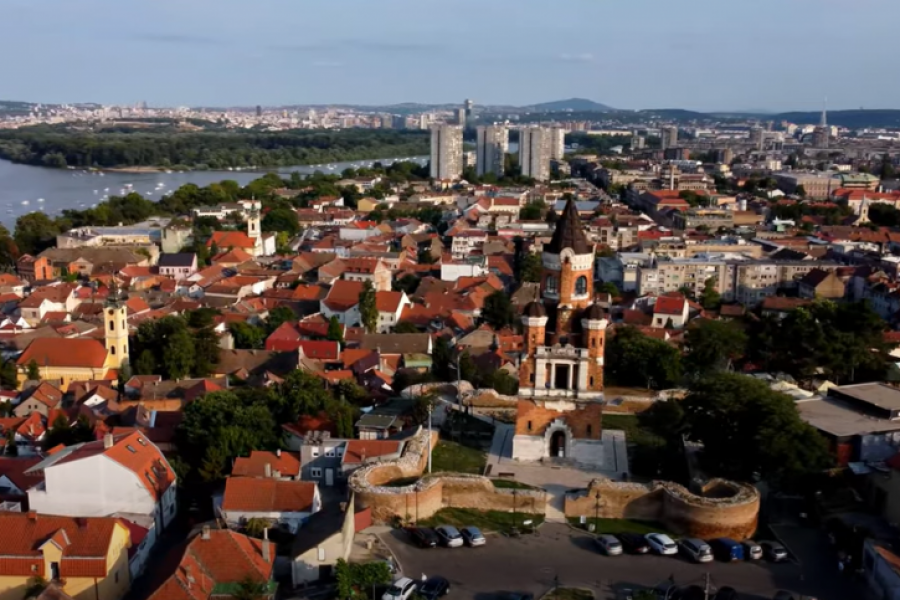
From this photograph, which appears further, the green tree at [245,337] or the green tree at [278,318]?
the green tree at [278,318]

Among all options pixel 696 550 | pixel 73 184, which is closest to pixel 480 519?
pixel 696 550

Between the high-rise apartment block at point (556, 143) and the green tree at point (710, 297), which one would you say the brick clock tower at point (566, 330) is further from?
the high-rise apartment block at point (556, 143)

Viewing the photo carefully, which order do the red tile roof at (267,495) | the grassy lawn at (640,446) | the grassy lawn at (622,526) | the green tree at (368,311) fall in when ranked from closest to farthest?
the grassy lawn at (622,526) < the red tile roof at (267,495) < the grassy lawn at (640,446) < the green tree at (368,311)

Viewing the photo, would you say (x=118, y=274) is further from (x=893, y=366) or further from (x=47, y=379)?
(x=893, y=366)

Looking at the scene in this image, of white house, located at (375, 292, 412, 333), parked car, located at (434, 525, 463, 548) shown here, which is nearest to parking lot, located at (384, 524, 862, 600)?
parked car, located at (434, 525, 463, 548)

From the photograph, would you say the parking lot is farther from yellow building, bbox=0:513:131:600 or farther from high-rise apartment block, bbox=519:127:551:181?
high-rise apartment block, bbox=519:127:551:181

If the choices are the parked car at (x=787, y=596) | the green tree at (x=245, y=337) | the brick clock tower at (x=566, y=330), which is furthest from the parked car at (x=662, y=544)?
the green tree at (x=245, y=337)
